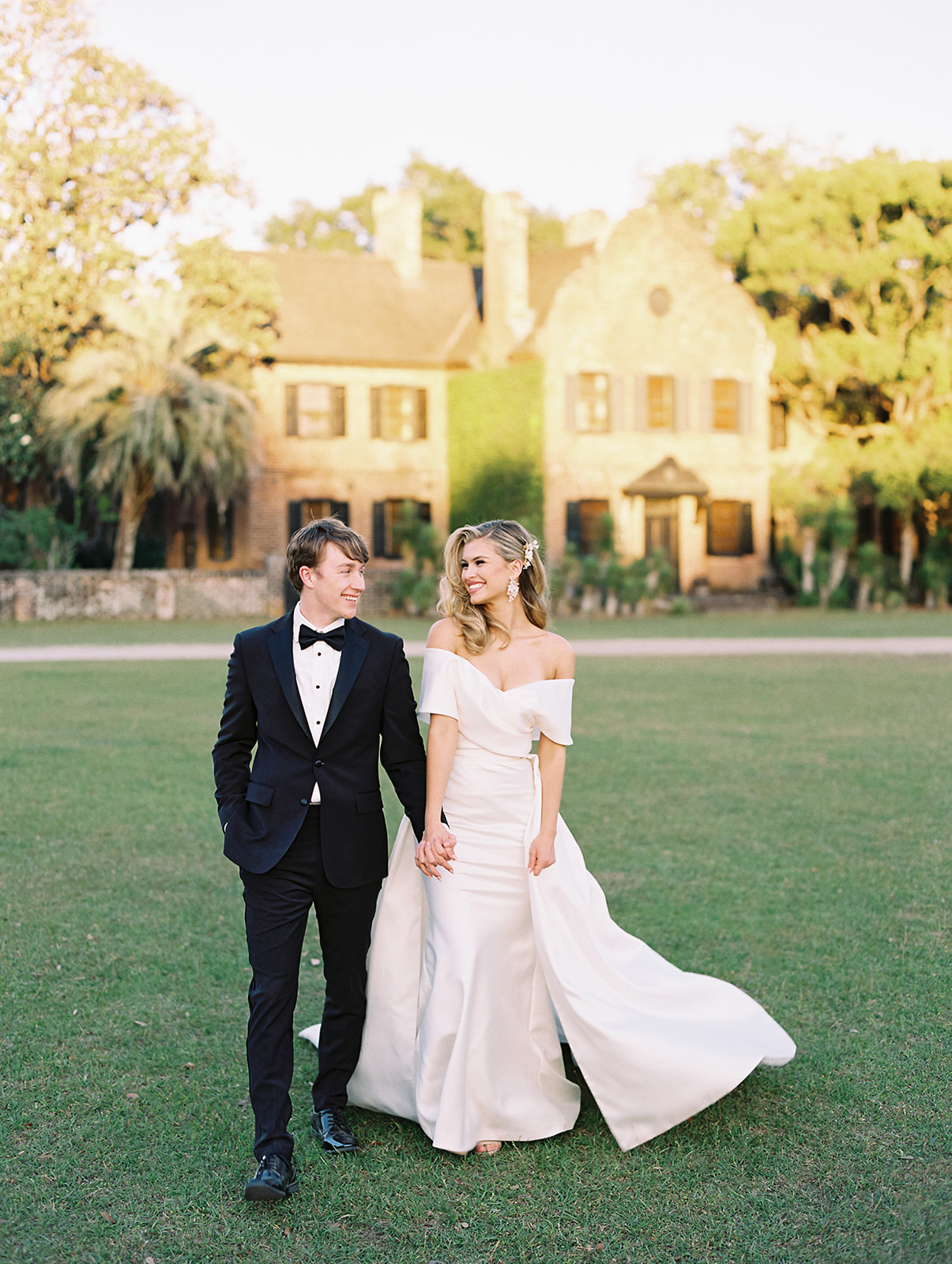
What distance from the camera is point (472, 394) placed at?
115ft

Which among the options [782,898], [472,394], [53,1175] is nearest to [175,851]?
[782,898]

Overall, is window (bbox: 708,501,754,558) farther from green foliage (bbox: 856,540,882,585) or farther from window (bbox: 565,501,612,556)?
window (bbox: 565,501,612,556)

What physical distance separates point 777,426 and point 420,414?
9.65 metres

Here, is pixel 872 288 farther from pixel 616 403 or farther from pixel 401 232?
pixel 401 232

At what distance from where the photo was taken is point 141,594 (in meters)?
30.5

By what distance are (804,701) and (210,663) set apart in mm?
8332

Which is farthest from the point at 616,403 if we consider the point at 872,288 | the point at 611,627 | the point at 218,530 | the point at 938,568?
the point at 218,530

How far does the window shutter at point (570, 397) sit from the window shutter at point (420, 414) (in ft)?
13.8

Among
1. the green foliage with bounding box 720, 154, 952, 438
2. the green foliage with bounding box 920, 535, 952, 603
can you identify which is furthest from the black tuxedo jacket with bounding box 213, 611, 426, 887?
the green foliage with bounding box 920, 535, 952, 603

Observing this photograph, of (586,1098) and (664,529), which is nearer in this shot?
(586,1098)

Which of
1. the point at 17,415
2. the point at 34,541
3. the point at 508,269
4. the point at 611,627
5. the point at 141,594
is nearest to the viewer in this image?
the point at 611,627

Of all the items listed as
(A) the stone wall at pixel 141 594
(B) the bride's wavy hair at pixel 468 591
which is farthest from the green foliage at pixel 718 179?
(B) the bride's wavy hair at pixel 468 591

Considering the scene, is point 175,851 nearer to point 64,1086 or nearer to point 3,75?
point 64,1086

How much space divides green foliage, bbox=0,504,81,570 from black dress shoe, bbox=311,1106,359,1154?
94.9ft
